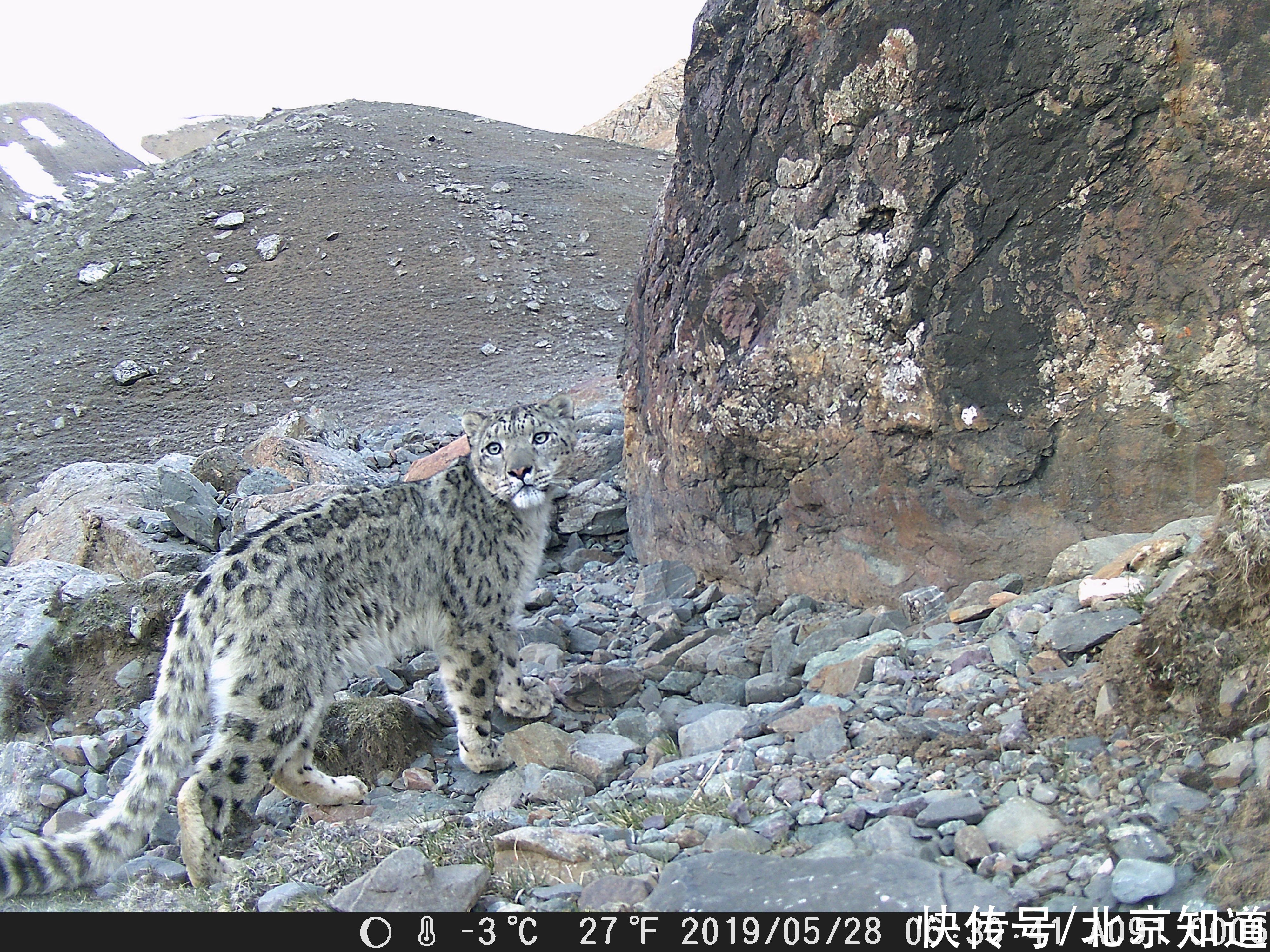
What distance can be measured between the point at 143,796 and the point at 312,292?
18733mm

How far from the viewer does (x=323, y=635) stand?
5973mm

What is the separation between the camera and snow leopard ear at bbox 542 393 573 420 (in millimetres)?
8016

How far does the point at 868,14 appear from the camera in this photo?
6.65m

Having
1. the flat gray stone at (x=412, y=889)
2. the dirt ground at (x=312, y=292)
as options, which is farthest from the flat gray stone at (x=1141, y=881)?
the dirt ground at (x=312, y=292)

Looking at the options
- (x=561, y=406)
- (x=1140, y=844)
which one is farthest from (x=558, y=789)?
(x=561, y=406)

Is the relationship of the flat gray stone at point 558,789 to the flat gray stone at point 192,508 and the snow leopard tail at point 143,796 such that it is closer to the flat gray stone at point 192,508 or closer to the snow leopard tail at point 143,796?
the snow leopard tail at point 143,796

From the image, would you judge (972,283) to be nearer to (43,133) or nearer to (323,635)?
(323,635)

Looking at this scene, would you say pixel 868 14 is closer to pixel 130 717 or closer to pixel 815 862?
pixel 815 862

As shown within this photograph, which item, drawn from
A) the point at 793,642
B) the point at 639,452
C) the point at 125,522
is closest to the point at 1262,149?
the point at 793,642

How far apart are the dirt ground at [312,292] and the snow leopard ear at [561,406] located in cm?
947

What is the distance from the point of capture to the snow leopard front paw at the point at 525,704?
703 cm

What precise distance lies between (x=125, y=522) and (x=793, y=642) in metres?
7.55

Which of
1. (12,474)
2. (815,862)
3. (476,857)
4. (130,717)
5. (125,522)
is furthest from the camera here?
(12,474)

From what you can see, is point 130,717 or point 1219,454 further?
point 130,717
